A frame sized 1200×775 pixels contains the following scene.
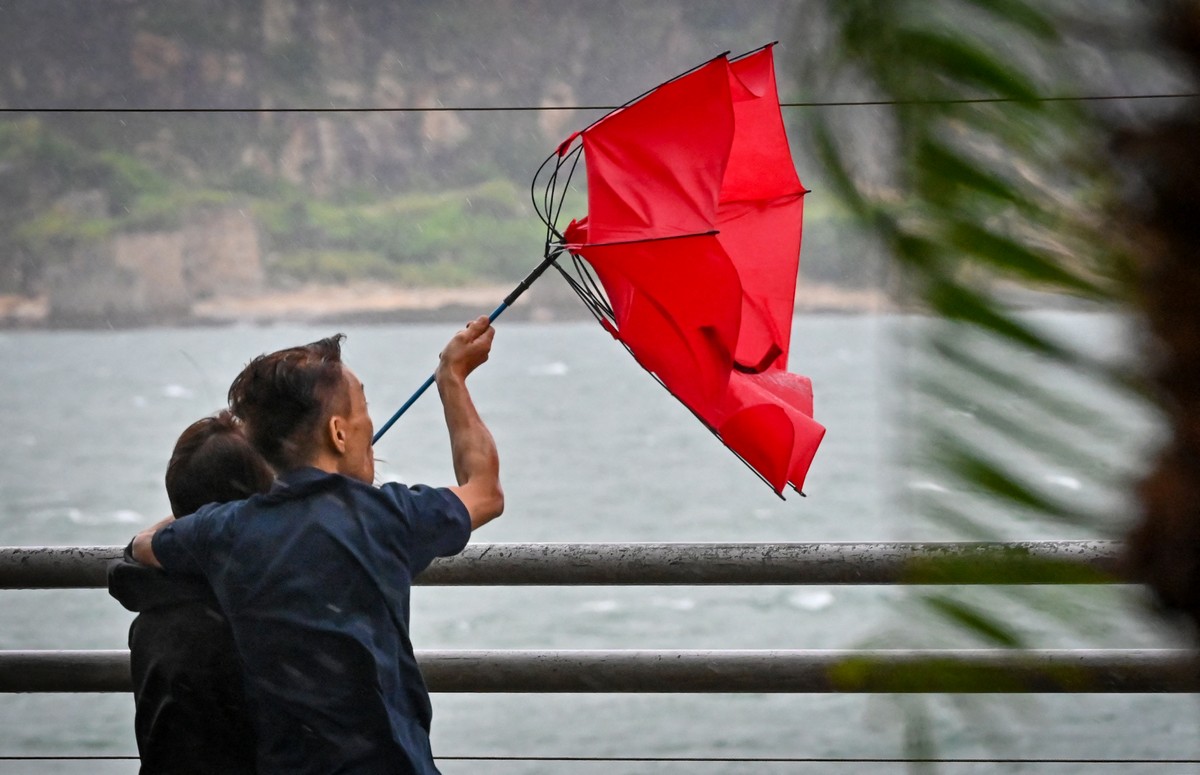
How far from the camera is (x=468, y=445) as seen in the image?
192cm

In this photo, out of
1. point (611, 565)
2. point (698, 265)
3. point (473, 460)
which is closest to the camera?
point (473, 460)

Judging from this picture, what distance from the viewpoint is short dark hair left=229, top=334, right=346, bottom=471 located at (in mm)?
1801

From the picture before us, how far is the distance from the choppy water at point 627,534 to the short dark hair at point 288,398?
67 centimetres

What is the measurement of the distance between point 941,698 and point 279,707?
4.23 ft

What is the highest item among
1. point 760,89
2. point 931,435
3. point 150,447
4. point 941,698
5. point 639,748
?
point 760,89

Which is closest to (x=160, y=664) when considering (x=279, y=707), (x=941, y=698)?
(x=279, y=707)

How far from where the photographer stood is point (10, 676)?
260 cm

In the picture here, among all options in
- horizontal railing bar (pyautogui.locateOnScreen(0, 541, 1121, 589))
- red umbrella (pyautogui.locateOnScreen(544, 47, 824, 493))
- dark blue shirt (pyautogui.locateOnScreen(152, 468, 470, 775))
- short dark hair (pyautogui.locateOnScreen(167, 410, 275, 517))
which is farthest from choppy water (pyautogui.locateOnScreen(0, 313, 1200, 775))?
short dark hair (pyautogui.locateOnScreen(167, 410, 275, 517))

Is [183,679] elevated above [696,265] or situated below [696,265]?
below

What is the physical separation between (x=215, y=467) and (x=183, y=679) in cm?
31

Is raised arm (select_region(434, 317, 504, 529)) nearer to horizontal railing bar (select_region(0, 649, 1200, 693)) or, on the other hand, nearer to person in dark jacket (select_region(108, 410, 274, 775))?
person in dark jacket (select_region(108, 410, 274, 775))

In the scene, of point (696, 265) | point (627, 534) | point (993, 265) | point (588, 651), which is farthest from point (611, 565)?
point (627, 534)

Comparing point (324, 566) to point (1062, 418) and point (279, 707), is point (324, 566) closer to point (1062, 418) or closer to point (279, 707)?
point (279, 707)

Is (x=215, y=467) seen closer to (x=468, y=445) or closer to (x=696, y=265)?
(x=468, y=445)
